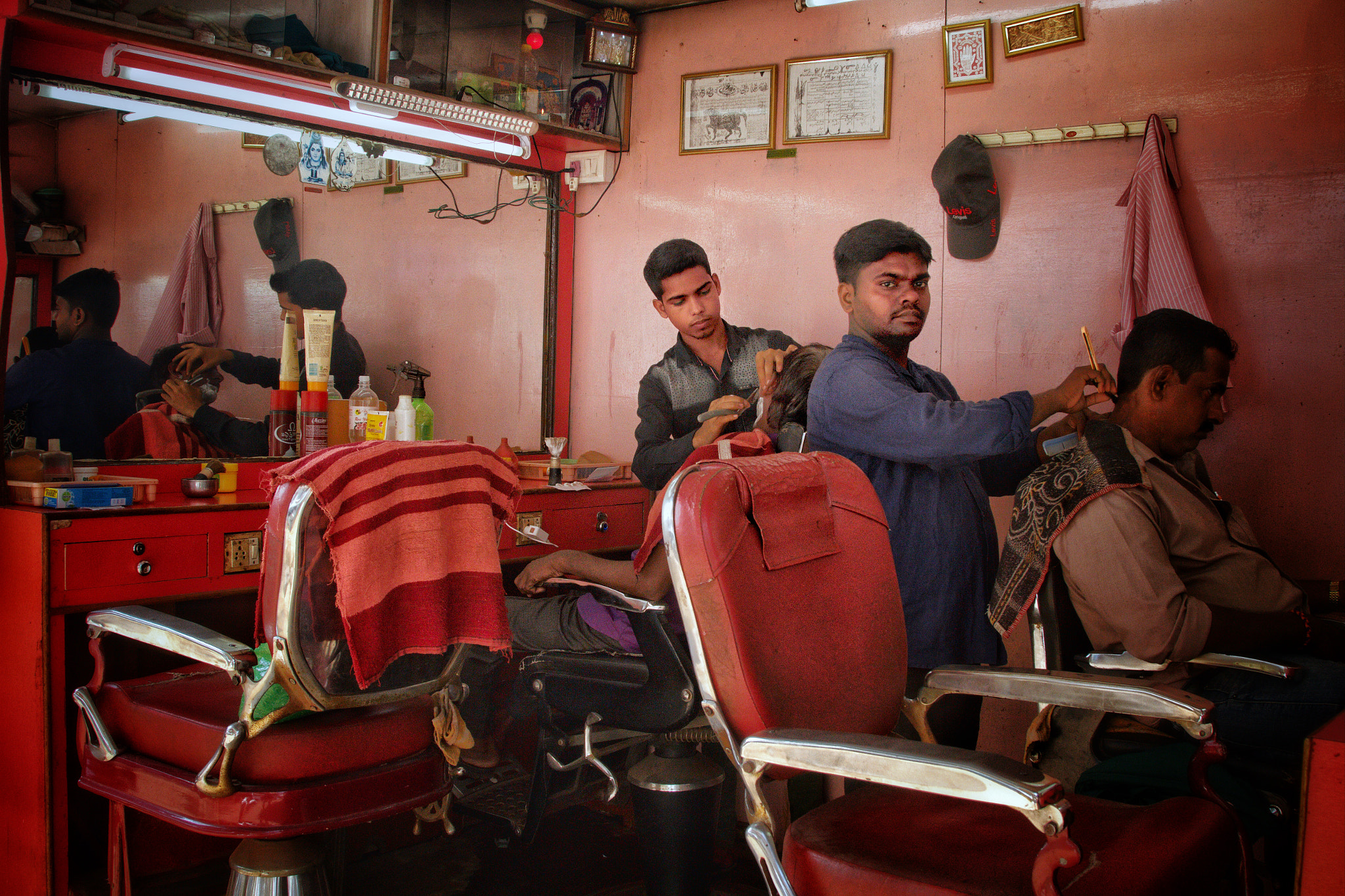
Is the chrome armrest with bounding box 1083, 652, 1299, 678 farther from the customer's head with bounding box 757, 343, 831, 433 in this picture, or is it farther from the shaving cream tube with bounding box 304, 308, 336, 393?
the shaving cream tube with bounding box 304, 308, 336, 393

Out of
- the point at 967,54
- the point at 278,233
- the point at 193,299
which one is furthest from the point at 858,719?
the point at 967,54

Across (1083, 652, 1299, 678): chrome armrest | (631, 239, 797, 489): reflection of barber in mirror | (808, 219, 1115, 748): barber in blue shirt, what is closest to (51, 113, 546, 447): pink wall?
(631, 239, 797, 489): reflection of barber in mirror

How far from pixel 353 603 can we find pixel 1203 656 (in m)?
1.66

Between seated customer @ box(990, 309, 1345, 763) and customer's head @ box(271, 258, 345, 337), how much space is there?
224 cm

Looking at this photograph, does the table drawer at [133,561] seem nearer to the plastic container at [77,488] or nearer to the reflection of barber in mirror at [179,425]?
the plastic container at [77,488]

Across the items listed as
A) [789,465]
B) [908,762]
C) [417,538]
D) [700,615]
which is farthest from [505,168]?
[908,762]

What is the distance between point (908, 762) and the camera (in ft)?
3.58

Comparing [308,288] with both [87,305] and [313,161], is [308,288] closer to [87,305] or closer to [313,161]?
[313,161]

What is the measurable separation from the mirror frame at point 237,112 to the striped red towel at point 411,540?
1169 mm

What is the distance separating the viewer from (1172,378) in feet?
7.42

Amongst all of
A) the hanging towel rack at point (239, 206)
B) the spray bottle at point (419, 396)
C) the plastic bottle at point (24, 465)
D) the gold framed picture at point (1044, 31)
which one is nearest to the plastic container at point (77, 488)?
the plastic bottle at point (24, 465)

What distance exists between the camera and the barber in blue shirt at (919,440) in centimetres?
194

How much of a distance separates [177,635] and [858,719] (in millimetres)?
1154

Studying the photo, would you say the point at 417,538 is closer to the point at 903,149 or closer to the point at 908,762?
the point at 908,762
